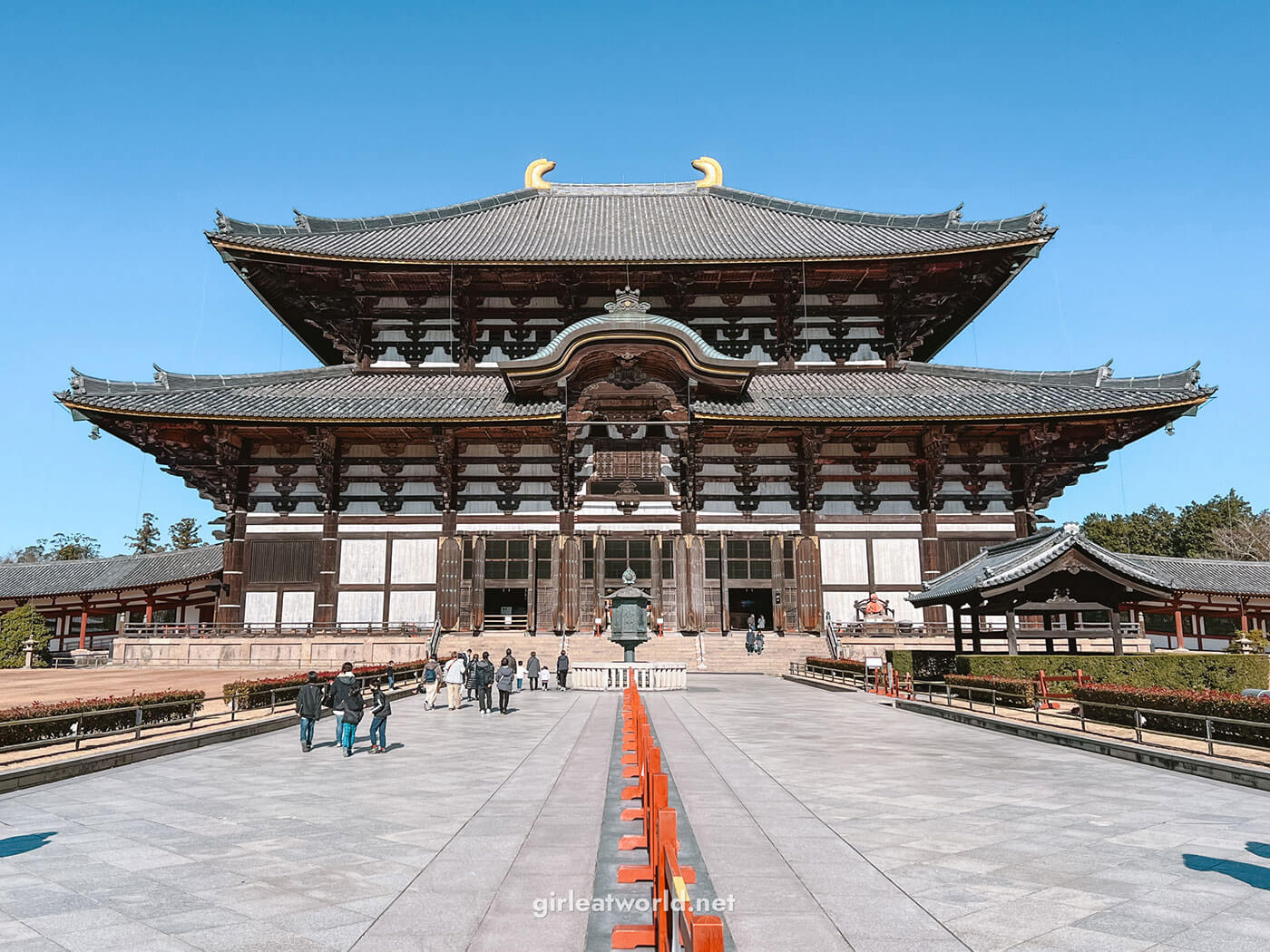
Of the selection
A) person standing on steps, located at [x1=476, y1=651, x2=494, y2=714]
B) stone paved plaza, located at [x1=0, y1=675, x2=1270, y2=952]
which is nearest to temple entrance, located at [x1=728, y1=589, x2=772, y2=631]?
person standing on steps, located at [x1=476, y1=651, x2=494, y2=714]

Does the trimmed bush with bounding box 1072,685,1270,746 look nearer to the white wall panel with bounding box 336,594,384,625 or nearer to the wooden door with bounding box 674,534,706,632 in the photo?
the wooden door with bounding box 674,534,706,632

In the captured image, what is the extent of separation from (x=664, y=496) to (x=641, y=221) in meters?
17.0

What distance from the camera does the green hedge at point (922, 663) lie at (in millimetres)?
22516

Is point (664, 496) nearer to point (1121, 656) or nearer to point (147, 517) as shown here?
point (1121, 656)

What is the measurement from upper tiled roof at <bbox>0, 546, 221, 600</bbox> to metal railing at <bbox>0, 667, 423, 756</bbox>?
2378cm

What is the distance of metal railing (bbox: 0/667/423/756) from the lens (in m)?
12.0

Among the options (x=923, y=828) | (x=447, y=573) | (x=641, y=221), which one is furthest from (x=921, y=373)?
(x=923, y=828)

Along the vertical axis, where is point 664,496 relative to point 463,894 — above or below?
above

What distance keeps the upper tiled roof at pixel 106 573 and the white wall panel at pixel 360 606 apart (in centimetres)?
1094

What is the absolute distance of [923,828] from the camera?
25.6 feet

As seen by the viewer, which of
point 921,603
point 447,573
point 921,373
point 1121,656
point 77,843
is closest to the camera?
point 77,843

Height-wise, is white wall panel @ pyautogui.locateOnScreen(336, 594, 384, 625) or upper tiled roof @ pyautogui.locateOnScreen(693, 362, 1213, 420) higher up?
upper tiled roof @ pyautogui.locateOnScreen(693, 362, 1213, 420)

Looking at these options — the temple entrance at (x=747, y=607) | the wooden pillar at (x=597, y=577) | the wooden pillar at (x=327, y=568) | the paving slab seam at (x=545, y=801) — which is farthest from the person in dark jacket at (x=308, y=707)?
the temple entrance at (x=747, y=607)

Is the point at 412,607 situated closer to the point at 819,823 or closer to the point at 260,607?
the point at 260,607
